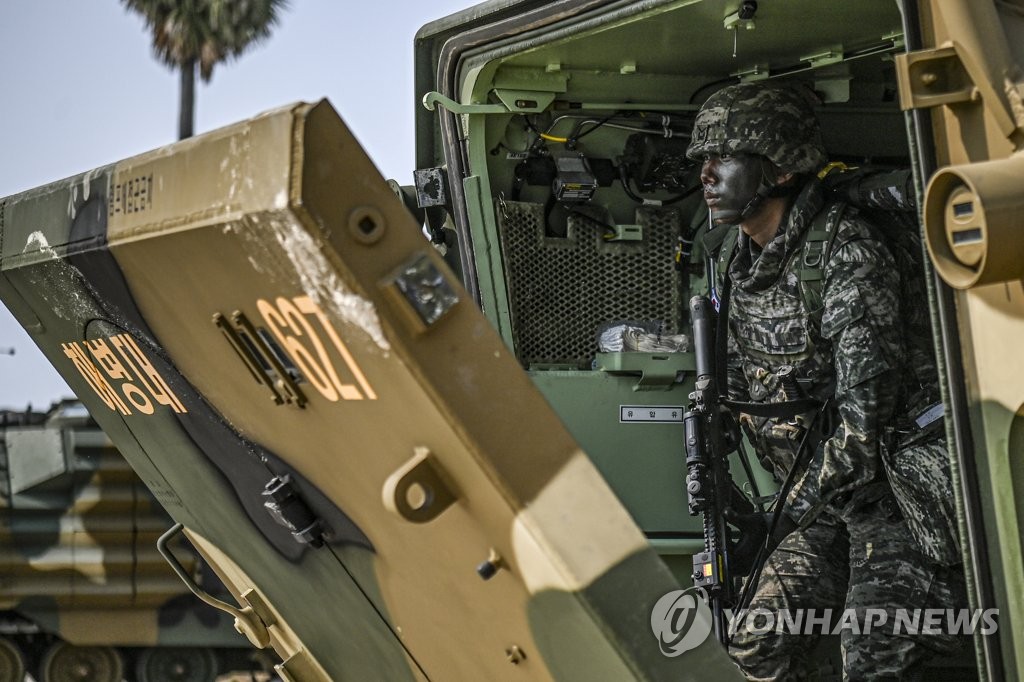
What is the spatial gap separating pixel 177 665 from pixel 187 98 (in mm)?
22653

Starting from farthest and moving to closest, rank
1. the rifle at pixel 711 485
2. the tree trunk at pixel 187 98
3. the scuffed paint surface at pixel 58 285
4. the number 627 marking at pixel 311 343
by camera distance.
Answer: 1. the tree trunk at pixel 187 98
2. the rifle at pixel 711 485
3. the scuffed paint surface at pixel 58 285
4. the number 627 marking at pixel 311 343

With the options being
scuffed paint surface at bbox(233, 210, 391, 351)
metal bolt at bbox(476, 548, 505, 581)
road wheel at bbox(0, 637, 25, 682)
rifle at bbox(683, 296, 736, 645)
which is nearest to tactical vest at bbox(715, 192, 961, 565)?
rifle at bbox(683, 296, 736, 645)

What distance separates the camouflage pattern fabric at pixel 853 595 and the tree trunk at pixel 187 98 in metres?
27.7

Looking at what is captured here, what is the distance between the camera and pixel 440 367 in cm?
199

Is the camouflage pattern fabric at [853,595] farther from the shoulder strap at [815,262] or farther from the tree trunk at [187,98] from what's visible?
the tree trunk at [187,98]

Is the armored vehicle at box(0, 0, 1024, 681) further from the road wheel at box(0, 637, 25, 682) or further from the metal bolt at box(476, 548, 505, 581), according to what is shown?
→ the road wheel at box(0, 637, 25, 682)

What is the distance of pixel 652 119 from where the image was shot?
4398 mm

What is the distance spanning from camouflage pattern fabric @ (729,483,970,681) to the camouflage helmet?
1.06 metres

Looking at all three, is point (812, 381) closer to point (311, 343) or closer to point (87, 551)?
point (311, 343)

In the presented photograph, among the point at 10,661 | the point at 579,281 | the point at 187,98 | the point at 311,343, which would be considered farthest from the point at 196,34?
the point at 311,343

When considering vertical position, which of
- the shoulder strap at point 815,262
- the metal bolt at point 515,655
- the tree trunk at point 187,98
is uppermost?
the tree trunk at point 187,98


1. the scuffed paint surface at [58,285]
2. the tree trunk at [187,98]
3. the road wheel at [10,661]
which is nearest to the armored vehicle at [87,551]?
the road wheel at [10,661]

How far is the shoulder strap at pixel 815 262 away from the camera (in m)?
3.76

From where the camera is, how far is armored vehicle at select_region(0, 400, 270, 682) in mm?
8711
